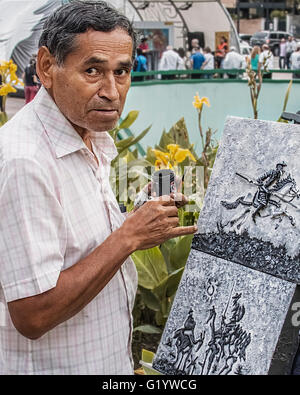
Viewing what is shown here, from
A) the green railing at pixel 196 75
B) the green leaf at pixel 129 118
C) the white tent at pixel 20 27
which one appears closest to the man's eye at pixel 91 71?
the green leaf at pixel 129 118

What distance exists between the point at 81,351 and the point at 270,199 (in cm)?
68

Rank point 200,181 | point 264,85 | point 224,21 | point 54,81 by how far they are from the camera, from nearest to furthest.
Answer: point 54,81, point 200,181, point 264,85, point 224,21

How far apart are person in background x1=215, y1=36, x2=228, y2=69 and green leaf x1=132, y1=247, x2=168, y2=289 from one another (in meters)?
12.2

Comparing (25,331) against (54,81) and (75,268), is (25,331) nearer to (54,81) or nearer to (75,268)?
(75,268)

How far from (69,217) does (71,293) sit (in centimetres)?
17

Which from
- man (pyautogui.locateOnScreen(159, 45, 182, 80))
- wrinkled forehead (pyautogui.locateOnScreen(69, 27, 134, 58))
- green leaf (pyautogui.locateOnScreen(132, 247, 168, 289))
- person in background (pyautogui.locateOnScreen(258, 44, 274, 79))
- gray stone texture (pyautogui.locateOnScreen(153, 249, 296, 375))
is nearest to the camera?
wrinkled forehead (pyautogui.locateOnScreen(69, 27, 134, 58))

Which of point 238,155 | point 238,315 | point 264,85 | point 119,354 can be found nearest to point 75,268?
point 119,354

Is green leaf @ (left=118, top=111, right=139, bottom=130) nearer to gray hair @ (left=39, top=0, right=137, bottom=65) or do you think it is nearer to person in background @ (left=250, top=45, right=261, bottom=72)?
person in background @ (left=250, top=45, right=261, bottom=72)

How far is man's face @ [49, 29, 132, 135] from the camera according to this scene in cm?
143

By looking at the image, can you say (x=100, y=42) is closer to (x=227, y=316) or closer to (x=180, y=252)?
(x=227, y=316)

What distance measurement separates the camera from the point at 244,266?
1.77 metres

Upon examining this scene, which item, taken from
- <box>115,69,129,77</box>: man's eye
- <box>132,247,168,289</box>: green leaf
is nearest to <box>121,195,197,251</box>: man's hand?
<box>115,69,129,77</box>: man's eye

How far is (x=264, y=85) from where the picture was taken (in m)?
7.67

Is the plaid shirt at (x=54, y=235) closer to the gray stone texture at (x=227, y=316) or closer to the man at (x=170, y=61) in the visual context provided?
A: the gray stone texture at (x=227, y=316)
